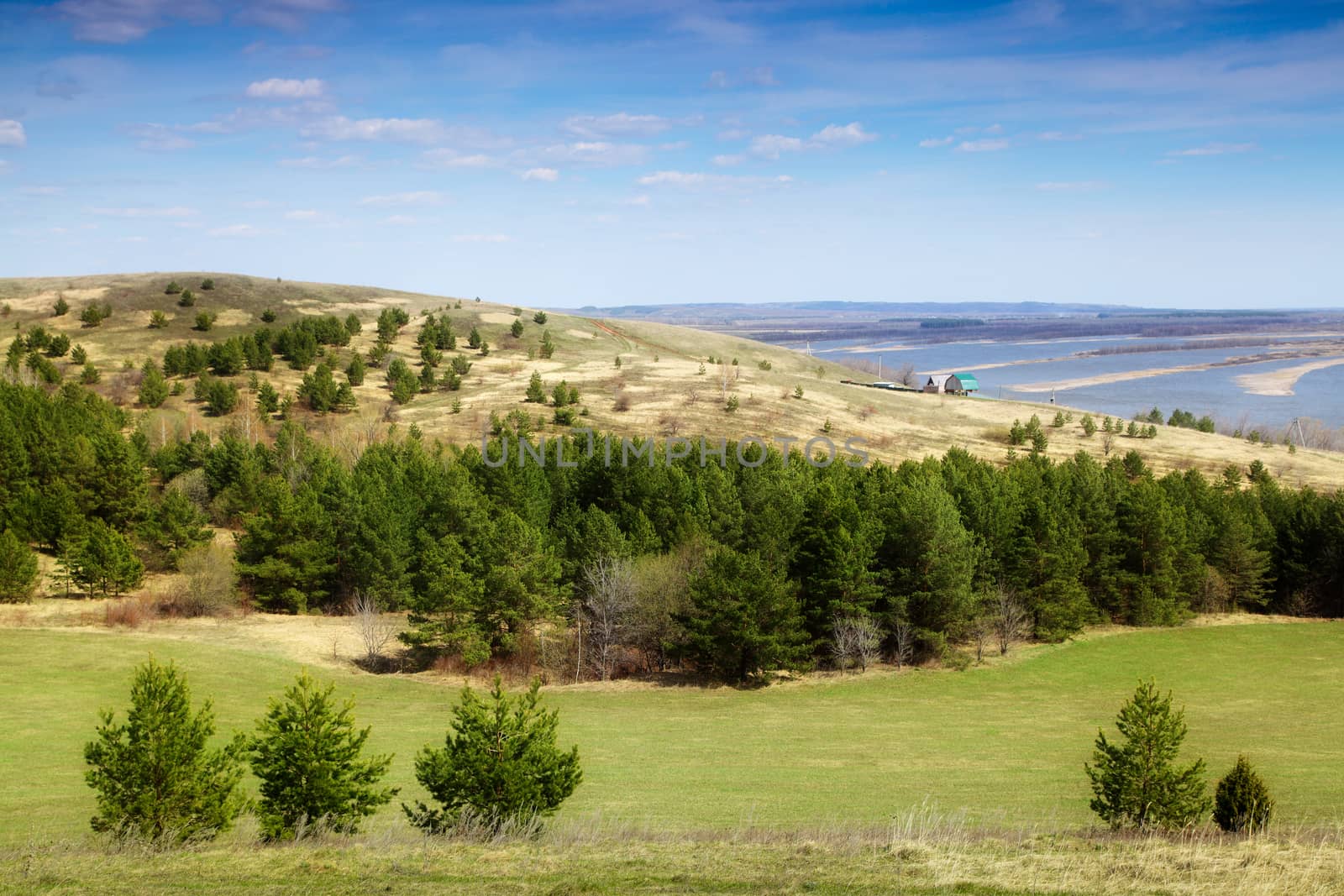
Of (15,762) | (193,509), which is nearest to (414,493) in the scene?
(193,509)

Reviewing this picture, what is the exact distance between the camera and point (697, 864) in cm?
1875

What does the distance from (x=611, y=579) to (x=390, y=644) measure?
39.9 ft

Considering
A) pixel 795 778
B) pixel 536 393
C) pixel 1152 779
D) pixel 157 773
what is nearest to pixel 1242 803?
pixel 1152 779

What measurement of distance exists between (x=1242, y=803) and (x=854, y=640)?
89.1 feet

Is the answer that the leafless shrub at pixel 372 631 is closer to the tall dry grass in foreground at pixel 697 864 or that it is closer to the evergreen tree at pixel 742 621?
the evergreen tree at pixel 742 621

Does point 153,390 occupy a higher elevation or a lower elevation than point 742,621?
higher

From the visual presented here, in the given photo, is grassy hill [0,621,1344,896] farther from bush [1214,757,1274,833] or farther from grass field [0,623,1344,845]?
bush [1214,757,1274,833]

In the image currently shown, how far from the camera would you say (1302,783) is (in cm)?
3016

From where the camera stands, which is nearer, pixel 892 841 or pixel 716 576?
pixel 892 841

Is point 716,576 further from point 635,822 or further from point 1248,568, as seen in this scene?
point 1248,568

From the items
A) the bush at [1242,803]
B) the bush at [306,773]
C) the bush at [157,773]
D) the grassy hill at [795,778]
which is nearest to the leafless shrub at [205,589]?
the grassy hill at [795,778]

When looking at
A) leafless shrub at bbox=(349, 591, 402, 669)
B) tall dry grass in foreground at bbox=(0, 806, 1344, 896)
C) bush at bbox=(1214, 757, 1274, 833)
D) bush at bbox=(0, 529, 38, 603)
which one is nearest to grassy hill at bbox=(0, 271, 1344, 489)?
bush at bbox=(0, 529, 38, 603)

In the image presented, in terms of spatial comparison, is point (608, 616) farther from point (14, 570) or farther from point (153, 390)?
point (153, 390)

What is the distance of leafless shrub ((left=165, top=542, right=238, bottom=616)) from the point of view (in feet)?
182
